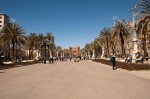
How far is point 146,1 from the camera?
3228 centimetres

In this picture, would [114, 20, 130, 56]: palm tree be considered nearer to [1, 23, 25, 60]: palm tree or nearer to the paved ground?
[1, 23, 25, 60]: palm tree

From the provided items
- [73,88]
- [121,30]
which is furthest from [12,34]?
[73,88]

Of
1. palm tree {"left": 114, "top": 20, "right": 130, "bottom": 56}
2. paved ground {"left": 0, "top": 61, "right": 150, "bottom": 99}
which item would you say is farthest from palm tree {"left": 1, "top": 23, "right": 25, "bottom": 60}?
paved ground {"left": 0, "top": 61, "right": 150, "bottom": 99}

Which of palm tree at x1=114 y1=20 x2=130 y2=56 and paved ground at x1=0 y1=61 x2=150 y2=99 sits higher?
palm tree at x1=114 y1=20 x2=130 y2=56

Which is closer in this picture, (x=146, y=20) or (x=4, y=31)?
(x=146, y=20)

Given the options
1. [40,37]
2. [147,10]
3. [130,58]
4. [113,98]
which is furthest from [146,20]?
[40,37]

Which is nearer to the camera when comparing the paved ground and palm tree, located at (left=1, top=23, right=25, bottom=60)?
the paved ground

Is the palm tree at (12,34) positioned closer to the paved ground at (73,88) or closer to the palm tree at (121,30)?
the palm tree at (121,30)

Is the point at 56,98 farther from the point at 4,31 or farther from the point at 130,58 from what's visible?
the point at 4,31

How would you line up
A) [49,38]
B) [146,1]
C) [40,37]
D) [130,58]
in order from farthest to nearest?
1. [49,38]
2. [40,37]
3. [130,58]
4. [146,1]

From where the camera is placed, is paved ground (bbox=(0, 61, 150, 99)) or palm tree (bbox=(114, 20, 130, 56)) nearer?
paved ground (bbox=(0, 61, 150, 99))

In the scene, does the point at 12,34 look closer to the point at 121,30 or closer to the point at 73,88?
the point at 121,30

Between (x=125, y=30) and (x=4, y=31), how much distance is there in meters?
29.9

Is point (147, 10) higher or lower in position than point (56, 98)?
higher
